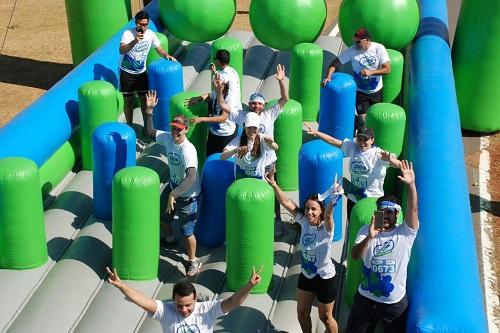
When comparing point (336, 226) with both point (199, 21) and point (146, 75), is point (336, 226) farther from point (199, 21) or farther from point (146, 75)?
point (199, 21)

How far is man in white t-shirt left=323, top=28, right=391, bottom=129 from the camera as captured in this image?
836 centimetres

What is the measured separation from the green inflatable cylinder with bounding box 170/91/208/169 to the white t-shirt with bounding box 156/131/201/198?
1098 millimetres

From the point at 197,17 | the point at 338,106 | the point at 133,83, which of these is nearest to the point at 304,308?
the point at 338,106

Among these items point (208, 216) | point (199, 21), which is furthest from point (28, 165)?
point (199, 21)

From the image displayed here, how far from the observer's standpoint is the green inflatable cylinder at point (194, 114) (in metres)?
7.63

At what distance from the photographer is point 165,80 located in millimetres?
8344

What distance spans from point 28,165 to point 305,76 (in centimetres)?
351

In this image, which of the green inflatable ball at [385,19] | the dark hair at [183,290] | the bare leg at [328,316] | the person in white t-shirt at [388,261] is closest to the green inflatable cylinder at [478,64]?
the green inflatable ball at [385,19]

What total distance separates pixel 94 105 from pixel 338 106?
2.29 m

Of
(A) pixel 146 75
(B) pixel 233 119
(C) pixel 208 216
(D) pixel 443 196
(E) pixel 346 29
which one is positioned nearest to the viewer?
(D) pixel 443 196

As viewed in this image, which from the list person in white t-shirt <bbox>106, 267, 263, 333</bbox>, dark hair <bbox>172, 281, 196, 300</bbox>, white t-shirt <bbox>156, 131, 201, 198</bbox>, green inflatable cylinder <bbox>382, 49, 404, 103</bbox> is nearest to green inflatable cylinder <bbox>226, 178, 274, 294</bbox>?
white t-shirt <bbox>156, 131, 201, 198</bbox>

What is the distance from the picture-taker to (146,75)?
340 inches

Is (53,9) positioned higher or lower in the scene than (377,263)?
lower

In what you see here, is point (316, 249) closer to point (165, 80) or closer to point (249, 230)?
point (249, 230)
